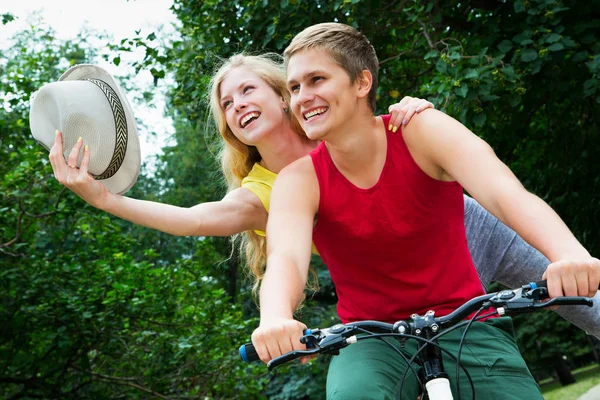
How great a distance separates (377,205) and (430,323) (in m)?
0.71

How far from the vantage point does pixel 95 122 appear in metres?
3.06

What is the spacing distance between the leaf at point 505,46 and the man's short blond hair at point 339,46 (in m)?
4.04

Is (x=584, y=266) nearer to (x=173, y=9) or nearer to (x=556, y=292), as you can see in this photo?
(x=556, y=292)

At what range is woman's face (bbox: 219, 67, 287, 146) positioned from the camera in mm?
3859

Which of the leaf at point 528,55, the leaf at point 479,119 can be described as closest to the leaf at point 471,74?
the leaf at point 479,119

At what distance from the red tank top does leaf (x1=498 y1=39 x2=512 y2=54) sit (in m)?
4.18

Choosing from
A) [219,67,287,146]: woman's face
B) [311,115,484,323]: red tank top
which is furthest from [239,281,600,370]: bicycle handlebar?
[219,67,287,146]: woman's face

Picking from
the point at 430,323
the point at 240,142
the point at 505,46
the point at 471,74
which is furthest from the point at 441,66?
the point at 430,323

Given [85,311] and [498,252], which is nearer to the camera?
[498,252]

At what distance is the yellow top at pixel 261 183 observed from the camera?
381 centimetres

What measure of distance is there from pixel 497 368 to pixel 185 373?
764 centimetres

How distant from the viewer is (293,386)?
1524 centimetres

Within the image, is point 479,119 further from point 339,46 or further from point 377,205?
point 377,205

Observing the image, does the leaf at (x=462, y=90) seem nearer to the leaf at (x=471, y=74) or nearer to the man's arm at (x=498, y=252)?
the leaf at (x=471, y=74)
